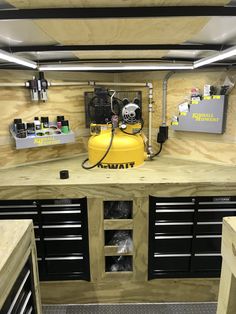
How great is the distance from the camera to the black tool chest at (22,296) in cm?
85

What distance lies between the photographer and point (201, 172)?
1.95m

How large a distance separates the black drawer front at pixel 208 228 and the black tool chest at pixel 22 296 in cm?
123

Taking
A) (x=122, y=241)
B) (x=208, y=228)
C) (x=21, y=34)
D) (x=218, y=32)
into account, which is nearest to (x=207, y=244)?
(x=208, y=228)

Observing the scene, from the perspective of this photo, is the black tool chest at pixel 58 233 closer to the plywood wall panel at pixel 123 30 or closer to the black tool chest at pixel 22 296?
the black tool chest at pixel 22 296

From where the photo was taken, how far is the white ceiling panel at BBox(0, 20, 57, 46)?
4.04 ft

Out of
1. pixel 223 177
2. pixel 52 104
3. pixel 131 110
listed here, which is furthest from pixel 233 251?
pixel 52 104

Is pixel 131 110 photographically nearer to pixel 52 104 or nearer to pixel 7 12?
pixel 52 104

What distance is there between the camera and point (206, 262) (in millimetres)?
1883

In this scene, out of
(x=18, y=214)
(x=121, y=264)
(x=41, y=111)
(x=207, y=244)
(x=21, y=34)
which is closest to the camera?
(x=21, y=34)

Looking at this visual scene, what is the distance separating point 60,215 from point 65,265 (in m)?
0.41

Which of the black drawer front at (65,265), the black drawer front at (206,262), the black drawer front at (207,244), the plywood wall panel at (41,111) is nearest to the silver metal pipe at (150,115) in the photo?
the plywood wall panel at (41,111)

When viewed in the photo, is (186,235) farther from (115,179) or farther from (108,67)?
(108,67)

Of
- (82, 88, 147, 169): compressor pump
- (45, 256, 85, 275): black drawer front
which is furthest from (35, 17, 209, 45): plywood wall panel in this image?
(45, 256, 85, 275): black drawer front

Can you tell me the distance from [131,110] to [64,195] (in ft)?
2.86
